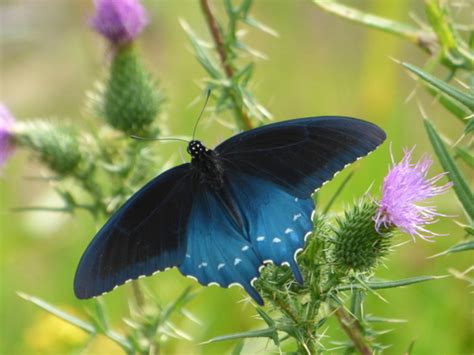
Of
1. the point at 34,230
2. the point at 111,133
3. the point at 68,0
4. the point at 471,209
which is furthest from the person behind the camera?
the point at 68,0

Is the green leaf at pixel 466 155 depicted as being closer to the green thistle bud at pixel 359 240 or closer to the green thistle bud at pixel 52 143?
the green thistle bud at pixel 359 240

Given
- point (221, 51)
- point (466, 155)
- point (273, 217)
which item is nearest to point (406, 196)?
point (466, 155)

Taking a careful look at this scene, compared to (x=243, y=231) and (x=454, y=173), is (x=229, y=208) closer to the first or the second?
(x=243, y=231)

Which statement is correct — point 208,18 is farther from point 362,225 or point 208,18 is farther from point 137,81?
point 362,225

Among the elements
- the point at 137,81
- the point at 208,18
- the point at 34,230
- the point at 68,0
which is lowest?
the point at 208,18

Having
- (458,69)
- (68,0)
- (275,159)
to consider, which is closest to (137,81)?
(275,159)

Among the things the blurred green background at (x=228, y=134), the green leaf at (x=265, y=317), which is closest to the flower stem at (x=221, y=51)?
the blurred green background at (x=228, y=134)
